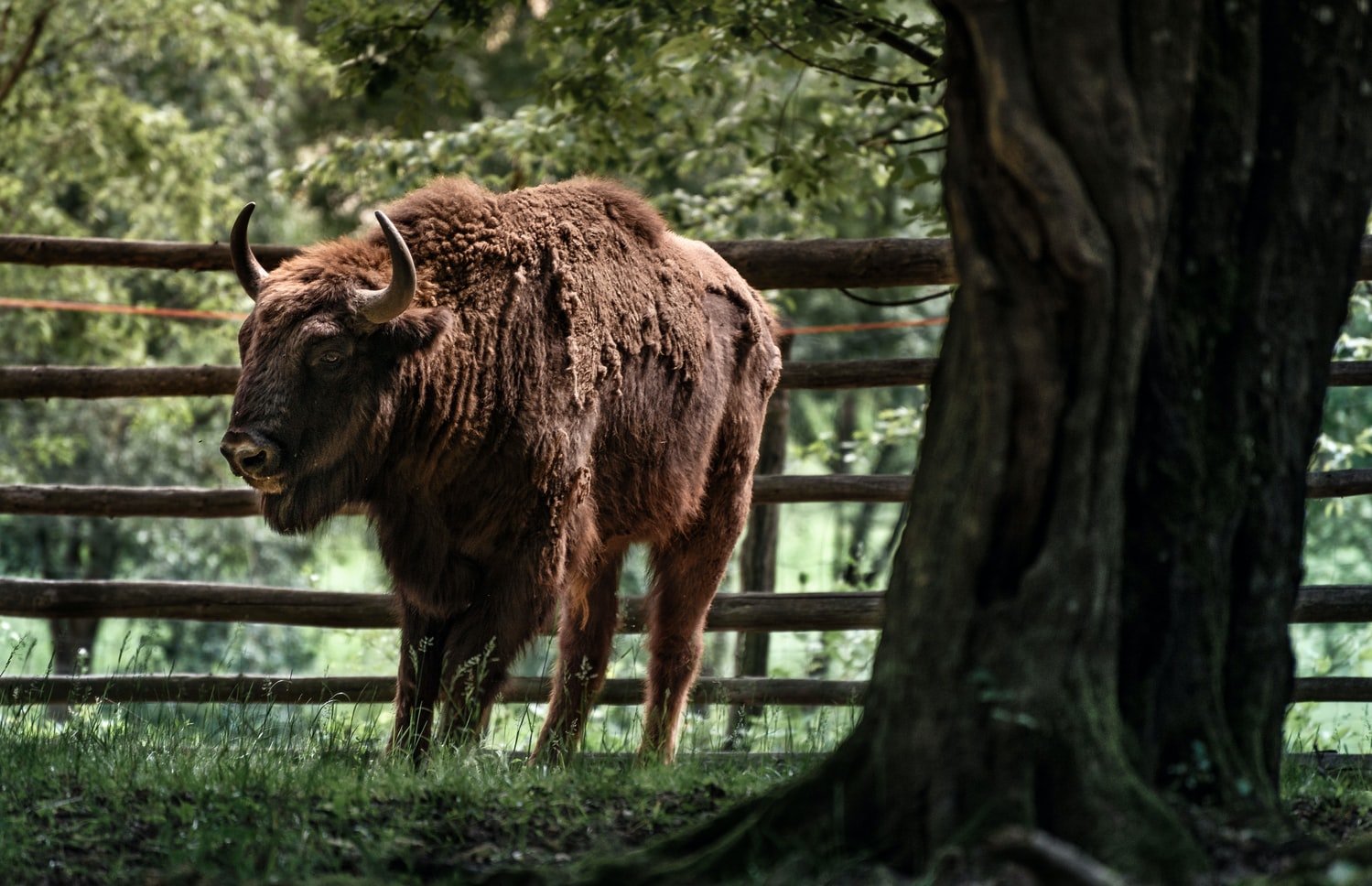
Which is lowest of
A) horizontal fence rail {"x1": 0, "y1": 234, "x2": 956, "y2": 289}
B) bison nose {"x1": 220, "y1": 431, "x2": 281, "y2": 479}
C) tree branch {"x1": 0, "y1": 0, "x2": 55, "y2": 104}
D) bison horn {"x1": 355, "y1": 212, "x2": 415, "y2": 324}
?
bison nose {"x1": 220, "y1": 431, "x2": 281, "y2": 479}

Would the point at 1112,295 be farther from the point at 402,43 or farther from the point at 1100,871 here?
the point at 402,43

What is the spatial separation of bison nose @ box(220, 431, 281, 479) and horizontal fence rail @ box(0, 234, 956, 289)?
2.04m

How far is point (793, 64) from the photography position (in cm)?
673

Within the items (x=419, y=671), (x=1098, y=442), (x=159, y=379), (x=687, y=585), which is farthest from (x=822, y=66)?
(x=1098, y=442)

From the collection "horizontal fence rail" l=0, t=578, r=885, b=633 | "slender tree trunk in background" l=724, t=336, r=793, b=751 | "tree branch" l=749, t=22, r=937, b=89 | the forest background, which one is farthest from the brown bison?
"slender tree trunk in background" l=724, t=336, r=793, b=751

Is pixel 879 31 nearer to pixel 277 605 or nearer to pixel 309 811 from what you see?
pixel 277 605

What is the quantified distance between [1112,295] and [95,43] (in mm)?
12389

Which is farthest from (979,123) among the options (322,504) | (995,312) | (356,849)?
(322,504)

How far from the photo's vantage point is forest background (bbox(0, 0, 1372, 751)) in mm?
6797

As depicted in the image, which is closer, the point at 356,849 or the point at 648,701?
the point at 356,849

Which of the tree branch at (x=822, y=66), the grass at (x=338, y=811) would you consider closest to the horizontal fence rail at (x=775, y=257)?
the tree branch at (x=822, y=66)

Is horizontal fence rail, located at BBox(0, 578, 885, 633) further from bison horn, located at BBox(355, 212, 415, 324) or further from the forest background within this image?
bison horn, located at BBox(355, 212, 415, 324)

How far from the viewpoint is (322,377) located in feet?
16.4

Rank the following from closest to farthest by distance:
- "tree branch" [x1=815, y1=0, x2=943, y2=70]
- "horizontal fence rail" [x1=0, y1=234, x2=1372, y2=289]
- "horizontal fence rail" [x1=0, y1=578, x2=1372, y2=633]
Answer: "tree branch" [x1=815, y1=0, x2=943, y2=70] → "horizontal fence rail" [x1=0, y1=234, x2=1372, y2=289] → "horizontal fence rail" [x1=0, y1=578, x2=1372, y2=633]
